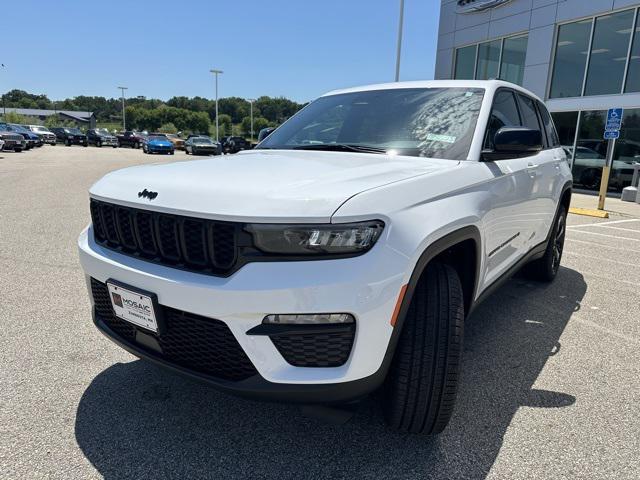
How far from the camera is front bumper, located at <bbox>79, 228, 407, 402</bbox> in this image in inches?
64.9

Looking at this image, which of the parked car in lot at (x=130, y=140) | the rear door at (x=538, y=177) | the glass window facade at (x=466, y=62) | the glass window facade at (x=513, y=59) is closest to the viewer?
the rear door at (x=538, y=177)

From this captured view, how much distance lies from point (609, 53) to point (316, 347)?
16920 mm

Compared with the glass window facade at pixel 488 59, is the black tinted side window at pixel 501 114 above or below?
below

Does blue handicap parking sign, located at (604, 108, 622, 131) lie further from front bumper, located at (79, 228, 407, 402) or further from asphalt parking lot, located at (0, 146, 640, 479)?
front bumper, located at (79, 228, 407, 402)

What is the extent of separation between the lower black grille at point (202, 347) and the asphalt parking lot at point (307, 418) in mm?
430

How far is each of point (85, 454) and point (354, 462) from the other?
1180mm

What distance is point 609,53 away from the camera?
1463cm

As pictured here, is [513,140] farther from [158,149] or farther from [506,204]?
[158,149]

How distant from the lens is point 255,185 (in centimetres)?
185

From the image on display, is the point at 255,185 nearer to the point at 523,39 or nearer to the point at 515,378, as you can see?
the point at 515,378

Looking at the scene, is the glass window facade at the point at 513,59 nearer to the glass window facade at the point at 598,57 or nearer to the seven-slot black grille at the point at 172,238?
the glass window facade at the point at 598,57

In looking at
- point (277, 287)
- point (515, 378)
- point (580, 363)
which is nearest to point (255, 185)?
point (277, 287)

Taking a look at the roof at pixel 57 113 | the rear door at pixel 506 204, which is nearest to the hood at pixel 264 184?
the rear door at pixel 506 204

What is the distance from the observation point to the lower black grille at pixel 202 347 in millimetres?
1788
